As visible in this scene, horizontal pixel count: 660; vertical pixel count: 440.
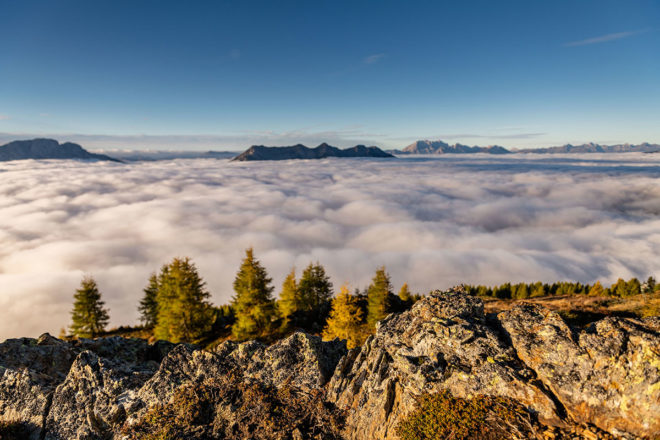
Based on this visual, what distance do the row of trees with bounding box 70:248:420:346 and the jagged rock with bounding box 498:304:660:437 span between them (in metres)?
21.6

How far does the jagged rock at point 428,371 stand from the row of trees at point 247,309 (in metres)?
18.6

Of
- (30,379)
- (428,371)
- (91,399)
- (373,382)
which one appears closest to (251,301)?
(30,379)

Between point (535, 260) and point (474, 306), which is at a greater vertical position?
point (474, 306)

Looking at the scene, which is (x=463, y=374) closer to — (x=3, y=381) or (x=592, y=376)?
(x=592, y=376)

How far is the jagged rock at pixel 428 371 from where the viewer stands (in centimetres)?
880

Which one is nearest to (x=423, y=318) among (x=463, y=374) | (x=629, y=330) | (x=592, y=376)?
(x=463, y=374)

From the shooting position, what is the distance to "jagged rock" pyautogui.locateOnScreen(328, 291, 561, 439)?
880cm

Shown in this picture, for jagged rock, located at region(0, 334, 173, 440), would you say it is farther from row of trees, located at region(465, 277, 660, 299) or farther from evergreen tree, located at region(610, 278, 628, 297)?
evergreen tree, located at region(610, 278, 628, 297)

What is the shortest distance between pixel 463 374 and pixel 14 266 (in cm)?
25406

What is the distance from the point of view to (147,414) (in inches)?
440

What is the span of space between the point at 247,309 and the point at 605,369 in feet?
114

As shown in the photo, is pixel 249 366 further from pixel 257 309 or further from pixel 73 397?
pixel 257 309

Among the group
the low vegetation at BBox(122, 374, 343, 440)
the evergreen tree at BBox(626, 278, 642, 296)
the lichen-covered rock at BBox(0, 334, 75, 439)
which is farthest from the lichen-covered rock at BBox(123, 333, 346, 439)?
the evergreen tree at BBox(626, 278, 642, 296)

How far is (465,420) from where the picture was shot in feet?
26.7
